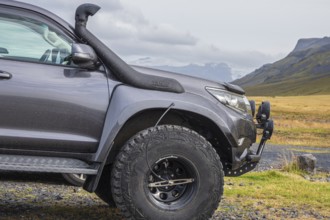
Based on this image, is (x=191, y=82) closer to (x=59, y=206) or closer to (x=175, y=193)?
(x=175, y=193)

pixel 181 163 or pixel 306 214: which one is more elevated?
pixel 181 163

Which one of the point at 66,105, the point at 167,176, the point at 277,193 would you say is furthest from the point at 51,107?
the point at 277,193

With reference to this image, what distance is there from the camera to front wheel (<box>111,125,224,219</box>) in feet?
16.1

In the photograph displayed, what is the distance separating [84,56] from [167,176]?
1379mm

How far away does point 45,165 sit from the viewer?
4723mm

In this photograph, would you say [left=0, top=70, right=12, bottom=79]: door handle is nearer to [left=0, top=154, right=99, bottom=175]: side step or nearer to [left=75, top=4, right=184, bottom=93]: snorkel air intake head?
[left=0, top=154, right=99, bottom=175]: side step

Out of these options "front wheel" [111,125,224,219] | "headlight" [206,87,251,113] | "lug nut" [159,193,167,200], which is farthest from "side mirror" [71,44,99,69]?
"lug nut" [159,193,167,200]

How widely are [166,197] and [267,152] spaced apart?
607 inches

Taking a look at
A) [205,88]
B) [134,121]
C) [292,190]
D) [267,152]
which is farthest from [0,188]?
[267,152]

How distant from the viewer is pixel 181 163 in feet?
16.8

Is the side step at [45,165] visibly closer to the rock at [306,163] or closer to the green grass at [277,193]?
the green grass at [277,193]

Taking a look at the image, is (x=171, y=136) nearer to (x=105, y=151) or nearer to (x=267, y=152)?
(x=105, y=151)

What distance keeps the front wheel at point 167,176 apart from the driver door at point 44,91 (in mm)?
403

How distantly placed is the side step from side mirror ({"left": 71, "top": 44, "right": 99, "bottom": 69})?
871 millimetres
